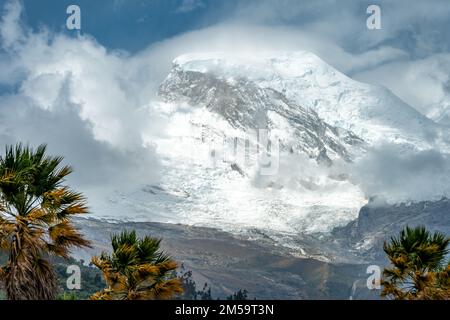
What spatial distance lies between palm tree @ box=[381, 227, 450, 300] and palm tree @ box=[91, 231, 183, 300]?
14420 mm

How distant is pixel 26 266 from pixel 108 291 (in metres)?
6.06

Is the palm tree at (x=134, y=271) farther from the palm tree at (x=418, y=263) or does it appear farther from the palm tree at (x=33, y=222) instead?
the palm tree at (x=418, y=263)

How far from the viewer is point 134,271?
3925cm

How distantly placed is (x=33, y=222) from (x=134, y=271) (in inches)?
272

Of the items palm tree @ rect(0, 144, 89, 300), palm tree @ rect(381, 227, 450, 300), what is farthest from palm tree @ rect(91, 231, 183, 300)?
palm tree @ rect(381, 227, 450, 300)

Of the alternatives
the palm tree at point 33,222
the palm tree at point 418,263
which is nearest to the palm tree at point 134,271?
the palm tree at point 33,222

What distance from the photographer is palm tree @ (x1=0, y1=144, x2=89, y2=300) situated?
34031 millimetres

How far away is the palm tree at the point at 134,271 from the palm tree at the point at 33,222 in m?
4.11

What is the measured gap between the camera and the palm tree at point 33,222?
112 ft

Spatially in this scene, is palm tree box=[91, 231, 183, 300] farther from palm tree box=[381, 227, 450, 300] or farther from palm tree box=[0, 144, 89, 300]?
palm tree box=[381, 227, 450, 300]

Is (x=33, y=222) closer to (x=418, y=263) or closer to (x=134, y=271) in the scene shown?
(x=134, y=271)

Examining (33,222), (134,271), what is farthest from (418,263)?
(33,222)
